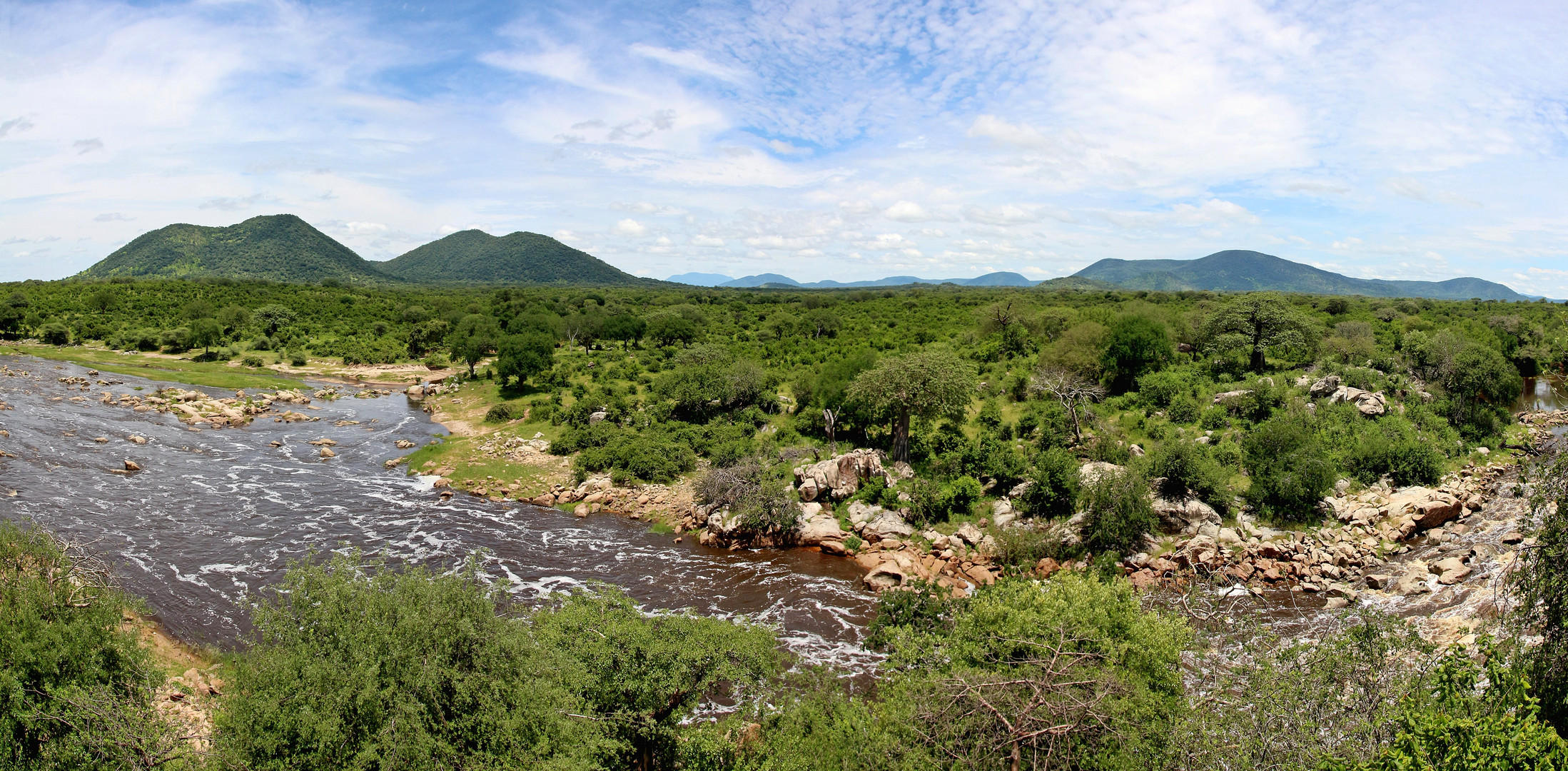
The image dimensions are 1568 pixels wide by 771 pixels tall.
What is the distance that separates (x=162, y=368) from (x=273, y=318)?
82.3ft

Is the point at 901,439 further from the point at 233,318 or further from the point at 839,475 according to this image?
the point at 233,318

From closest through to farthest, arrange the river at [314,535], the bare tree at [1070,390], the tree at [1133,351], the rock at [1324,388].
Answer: the river at [314,535]
the bare tree at [1070,390]
the rock at [1324,388]
the tree at [1133,351]

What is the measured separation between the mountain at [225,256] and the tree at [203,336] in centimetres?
11092

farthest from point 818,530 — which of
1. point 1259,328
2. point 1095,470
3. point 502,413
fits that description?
point 1259,328

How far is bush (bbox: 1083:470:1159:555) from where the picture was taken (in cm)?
2239

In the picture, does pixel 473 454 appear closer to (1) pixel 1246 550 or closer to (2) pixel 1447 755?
(1) pixel 1246 550

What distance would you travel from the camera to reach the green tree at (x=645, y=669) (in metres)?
11.8

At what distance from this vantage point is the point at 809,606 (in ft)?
68.3

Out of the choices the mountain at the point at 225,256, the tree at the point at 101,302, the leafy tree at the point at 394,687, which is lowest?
the leafy tree at the point at 394,687

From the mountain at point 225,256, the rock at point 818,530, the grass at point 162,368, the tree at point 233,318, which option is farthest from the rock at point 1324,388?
the mountain at point 225,256

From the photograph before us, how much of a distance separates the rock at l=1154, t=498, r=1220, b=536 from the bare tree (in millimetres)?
6404

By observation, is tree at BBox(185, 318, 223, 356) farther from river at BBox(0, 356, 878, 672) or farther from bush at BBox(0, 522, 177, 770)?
bush at BBox(0, 522, 177, 770)

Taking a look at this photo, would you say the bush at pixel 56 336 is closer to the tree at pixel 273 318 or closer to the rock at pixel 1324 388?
the tree at pixel 273 318

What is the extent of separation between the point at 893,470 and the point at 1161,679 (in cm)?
1636
